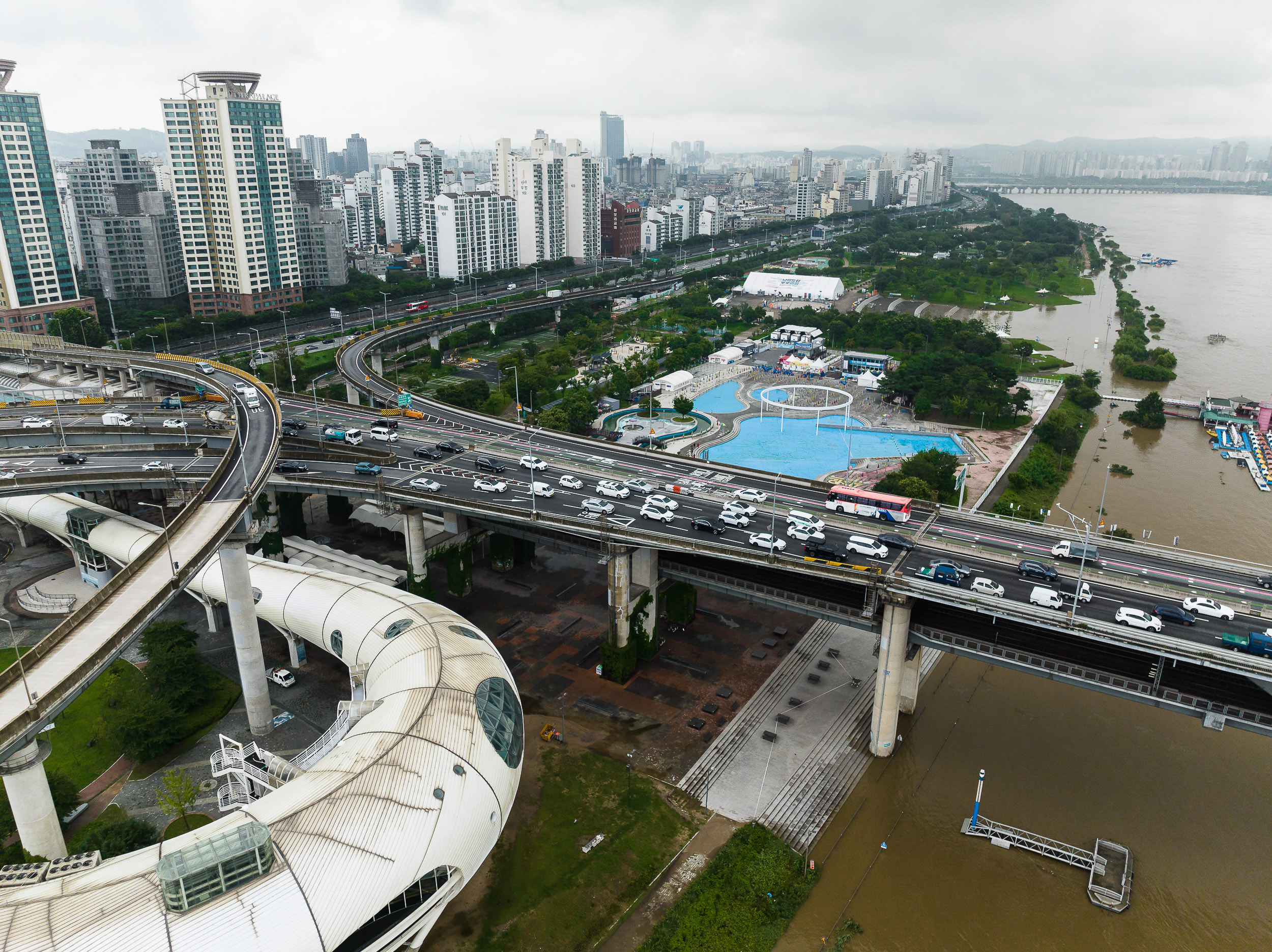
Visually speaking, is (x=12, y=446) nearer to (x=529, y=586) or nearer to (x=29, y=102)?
(x=529, y=586)

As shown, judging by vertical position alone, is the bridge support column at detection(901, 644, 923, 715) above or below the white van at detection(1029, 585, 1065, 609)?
below

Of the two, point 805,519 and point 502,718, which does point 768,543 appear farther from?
point 502,718

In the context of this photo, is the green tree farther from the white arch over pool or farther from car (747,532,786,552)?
car (747,532,786,552)

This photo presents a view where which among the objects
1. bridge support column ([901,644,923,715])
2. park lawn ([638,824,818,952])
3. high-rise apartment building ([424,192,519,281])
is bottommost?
park lawn ([638,824,818,952])

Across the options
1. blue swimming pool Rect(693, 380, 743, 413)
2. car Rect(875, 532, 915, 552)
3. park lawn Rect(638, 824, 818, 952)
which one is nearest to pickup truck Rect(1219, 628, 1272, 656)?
car Rect(875, 532, 915, 552)

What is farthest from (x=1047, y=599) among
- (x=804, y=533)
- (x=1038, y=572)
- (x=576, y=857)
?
(x=576, y=857)

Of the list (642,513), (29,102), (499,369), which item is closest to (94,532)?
(642,513)

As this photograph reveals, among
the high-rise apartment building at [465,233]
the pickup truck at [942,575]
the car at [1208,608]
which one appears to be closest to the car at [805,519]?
the pickup truck at [942,575]
